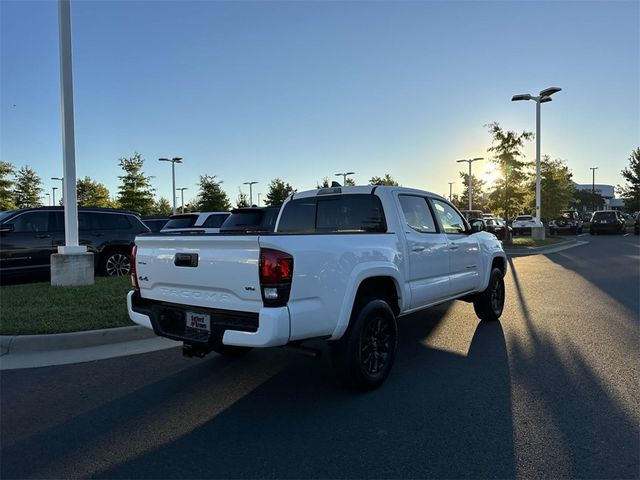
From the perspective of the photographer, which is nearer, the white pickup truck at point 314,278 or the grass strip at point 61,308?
the white pickup truck at point 314,278

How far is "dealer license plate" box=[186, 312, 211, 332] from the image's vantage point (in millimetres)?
3855

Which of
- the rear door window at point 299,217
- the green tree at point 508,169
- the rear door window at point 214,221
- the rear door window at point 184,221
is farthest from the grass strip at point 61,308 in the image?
the green tree at point 508,169

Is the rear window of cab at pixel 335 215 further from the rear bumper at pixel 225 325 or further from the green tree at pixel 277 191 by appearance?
the green tree at pixel 277 191

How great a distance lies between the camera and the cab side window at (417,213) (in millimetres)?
5342

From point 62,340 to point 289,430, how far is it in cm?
366

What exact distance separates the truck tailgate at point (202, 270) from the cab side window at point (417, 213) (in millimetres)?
2292

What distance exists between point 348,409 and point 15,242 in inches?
336

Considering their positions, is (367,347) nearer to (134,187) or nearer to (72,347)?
(72,347)

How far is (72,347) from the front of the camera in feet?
18.9

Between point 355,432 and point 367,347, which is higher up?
point 367,347

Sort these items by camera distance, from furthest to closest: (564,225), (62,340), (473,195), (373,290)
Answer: (473,195) < (564,225) < (62,340) < (373,290)

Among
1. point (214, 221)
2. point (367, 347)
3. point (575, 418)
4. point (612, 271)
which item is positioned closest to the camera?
point (575, 418)

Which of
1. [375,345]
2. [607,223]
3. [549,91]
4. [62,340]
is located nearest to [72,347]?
[62,340]

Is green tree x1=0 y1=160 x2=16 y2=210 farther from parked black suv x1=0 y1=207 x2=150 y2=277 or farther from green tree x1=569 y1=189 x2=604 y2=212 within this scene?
green tree x1=569 y1=189 x2=604 y2=212
